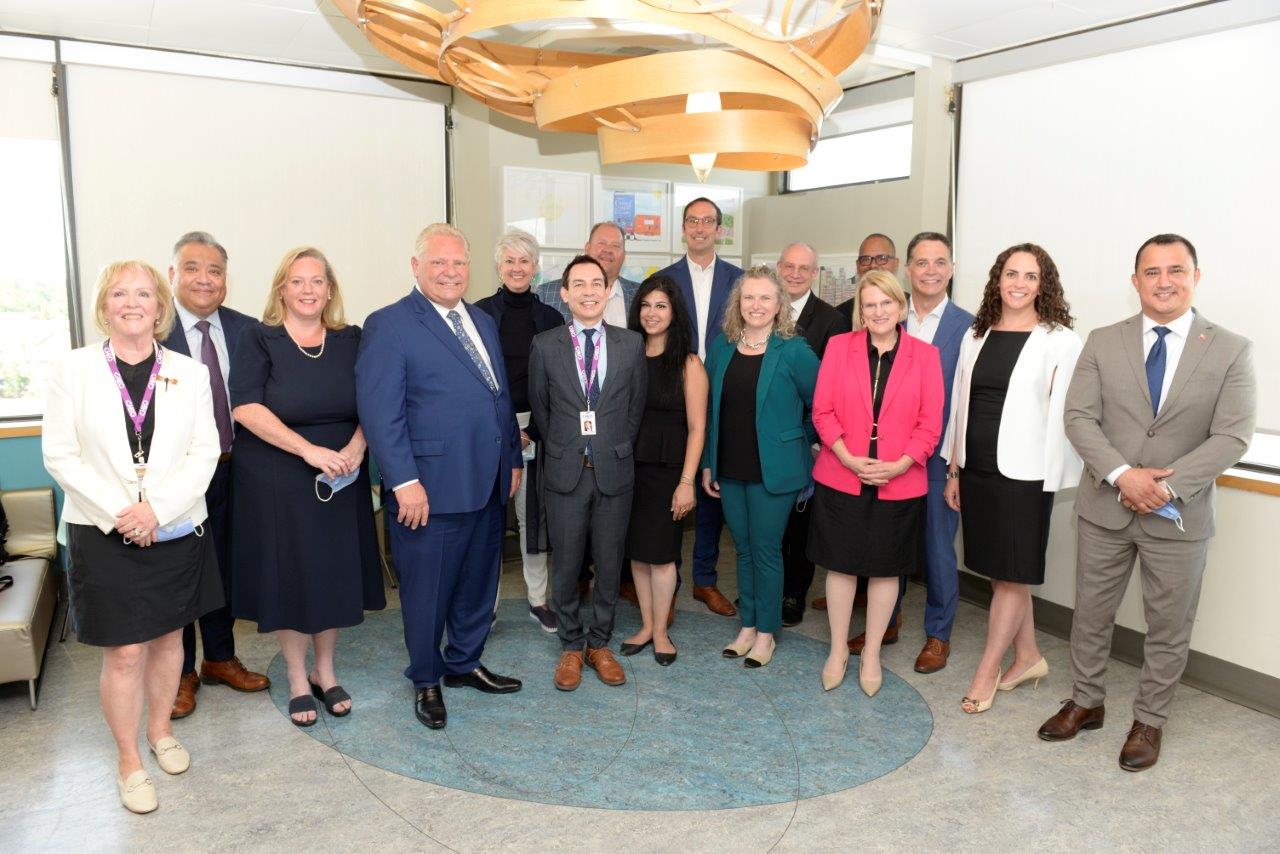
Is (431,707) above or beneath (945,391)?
beneath

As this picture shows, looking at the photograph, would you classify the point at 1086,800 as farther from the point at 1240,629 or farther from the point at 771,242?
the point at 771,242

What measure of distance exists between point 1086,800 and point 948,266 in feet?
7.03

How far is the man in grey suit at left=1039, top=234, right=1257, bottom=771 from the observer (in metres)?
2.98

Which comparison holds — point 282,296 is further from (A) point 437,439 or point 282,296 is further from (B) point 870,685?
(B) point 870,685

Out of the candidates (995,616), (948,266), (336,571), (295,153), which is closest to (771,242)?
(948,266)

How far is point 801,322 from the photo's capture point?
170 inches

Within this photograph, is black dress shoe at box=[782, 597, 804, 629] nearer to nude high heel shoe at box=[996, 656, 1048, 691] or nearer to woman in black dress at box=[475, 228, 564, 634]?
nude high heel shoe at box=[996, 656, 1048, 691]

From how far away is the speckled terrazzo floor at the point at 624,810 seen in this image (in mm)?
2705

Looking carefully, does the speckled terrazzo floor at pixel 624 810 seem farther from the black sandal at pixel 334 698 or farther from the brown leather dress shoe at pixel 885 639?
the brown leather dress shoe at pixel 885 639

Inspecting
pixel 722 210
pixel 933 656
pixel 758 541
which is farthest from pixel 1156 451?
pixel 722 210

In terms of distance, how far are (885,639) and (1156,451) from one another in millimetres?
1655

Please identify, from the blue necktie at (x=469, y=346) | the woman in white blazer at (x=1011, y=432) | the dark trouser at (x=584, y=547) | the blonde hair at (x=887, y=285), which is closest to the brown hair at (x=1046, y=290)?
the woman in white blazer at (x=1011, y=432)

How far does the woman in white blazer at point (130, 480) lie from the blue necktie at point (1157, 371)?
3.12 meters

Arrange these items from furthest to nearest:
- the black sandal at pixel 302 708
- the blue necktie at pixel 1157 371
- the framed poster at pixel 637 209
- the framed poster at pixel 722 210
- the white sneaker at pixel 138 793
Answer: the framed poster at pixel 722 210, the framed poster at pixel 637 209, the black sandal at pixel 302 708, the blue necktie at pixel 1157 371, the white sneaker at pixel 138 793
